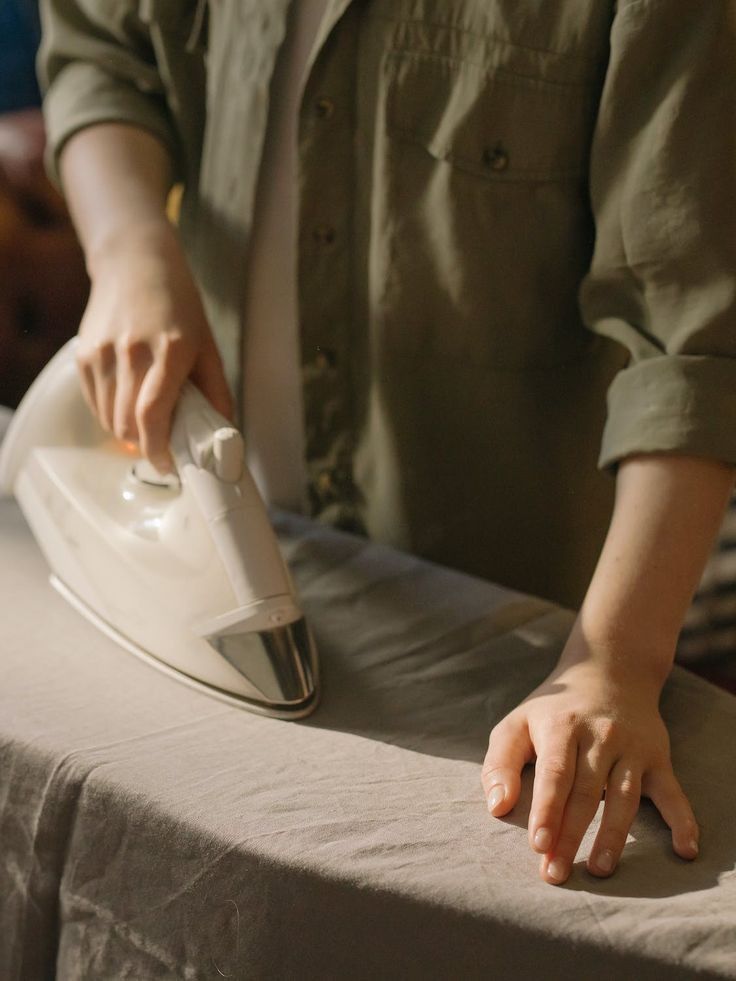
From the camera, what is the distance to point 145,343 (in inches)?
32.2

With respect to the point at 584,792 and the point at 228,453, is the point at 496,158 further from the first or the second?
the point at 584,792

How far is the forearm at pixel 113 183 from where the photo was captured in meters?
0.93

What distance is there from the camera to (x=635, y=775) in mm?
626

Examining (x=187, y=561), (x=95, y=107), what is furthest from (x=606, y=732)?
(x=95, y=107)

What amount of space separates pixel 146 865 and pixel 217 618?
0.61 feet

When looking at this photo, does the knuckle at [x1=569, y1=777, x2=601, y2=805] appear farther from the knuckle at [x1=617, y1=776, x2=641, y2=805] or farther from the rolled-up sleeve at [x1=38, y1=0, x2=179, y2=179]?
the rolled-up sleeve at [x1=38, y1=0, x2=179, y2=179]

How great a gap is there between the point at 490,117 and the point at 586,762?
51 cm

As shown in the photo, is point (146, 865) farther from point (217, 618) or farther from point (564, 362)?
point (564, 362)

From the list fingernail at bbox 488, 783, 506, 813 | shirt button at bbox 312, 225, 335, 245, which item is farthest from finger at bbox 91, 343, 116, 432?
fingernail at bbox 488, 783, 506, 813

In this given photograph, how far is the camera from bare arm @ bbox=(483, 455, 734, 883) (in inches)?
23.5

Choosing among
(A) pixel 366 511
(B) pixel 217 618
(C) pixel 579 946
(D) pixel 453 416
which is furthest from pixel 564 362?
(C) pixel 579 946

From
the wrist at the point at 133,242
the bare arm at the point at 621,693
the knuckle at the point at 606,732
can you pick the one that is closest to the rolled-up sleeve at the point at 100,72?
the wrist at the point at 133,242

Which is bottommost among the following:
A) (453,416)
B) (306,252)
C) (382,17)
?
(453,416)

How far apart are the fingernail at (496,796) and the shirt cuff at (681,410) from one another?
0.25 m
